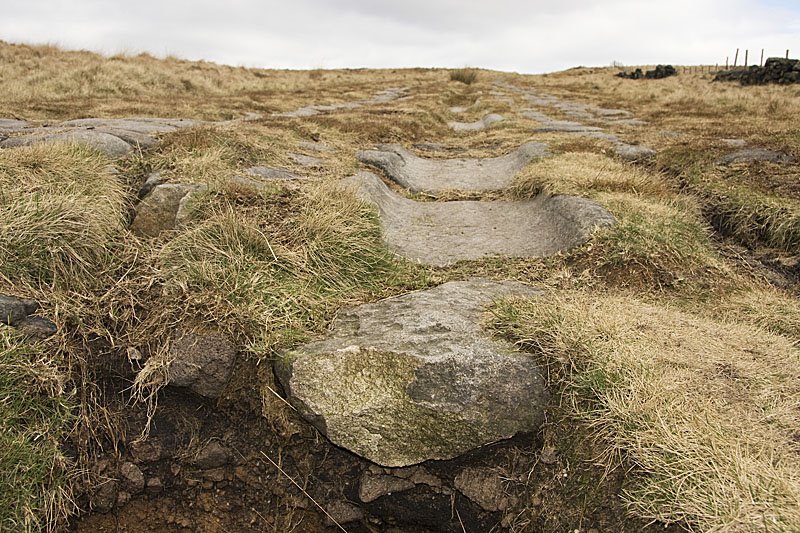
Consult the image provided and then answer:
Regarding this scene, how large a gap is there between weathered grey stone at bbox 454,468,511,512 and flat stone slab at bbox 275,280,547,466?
12 centimetres

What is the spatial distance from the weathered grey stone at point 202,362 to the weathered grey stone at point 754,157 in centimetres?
554

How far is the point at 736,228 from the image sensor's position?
4.68m

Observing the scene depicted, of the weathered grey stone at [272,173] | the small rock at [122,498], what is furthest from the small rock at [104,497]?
the weathered grey stone at [272,173]

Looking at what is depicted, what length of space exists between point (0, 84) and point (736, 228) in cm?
1479

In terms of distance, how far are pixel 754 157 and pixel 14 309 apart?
6.65 m

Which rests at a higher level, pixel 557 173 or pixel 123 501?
pixel 557 173

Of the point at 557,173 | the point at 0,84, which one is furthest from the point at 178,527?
the point at 0,84

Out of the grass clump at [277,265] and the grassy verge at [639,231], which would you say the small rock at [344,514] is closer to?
the grass clump at [277,265]

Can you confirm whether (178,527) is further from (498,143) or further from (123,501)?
(498,143)

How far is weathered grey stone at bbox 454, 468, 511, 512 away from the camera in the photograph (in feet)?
7.51

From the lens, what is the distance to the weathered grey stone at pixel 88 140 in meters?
4.59

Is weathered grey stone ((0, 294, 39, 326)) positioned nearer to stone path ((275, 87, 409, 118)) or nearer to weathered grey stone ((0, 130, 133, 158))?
weathered grey stone ((0, 130, 133, 158))

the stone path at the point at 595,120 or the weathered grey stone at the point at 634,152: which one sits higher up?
the stone path at the point at 595,120

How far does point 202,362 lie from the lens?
2.70 m
